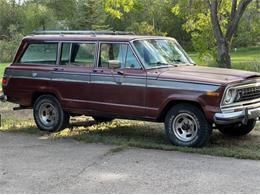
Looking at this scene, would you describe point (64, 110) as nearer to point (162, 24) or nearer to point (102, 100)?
point (102, 100)

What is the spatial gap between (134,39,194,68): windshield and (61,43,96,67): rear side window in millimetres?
960

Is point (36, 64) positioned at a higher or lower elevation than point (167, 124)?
higher

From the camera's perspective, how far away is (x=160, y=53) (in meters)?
9.29

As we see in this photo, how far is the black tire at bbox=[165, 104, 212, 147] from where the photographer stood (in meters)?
8.39

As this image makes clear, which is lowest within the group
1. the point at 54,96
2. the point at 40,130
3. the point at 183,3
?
the point at 40,130

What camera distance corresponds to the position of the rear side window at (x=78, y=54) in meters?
9.67

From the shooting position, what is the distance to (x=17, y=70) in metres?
10.6

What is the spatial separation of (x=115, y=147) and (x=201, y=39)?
1356 centimetres

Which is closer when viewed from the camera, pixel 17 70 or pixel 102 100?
pixel 102 100

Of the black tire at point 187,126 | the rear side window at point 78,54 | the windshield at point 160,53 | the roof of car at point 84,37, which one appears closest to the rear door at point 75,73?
the rear side window at point 78,54

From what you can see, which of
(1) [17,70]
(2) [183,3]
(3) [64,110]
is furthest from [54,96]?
(2) [183,3]

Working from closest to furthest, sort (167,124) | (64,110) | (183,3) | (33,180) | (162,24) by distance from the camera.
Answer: (33,180)
(167,124)
(64,110)
(183,3)
(162,24)

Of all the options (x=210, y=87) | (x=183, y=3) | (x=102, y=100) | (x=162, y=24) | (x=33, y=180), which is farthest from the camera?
(x=162, y=24)

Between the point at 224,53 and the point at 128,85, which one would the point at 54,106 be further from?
the point at 224,53
